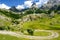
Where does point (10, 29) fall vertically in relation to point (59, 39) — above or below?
above

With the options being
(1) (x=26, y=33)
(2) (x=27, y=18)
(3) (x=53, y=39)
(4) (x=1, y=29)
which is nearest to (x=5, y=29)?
(4) (x=1, y=29)

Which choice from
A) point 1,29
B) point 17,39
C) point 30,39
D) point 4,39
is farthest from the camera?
point 1,29

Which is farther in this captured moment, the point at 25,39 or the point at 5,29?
the point at 5,29

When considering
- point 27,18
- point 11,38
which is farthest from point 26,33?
point 27,18

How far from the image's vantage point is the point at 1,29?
62.9 meters

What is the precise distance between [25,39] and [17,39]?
152 inches

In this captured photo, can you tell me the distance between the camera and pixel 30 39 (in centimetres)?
5528

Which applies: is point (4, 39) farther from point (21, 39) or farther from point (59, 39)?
point (59, 39)

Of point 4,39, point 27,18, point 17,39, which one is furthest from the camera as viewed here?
point 27,18

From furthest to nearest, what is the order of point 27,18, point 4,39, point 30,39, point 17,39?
point 27,18 → point 30,39 → point 17,39 → point 4,39

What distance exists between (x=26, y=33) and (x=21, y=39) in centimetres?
1225

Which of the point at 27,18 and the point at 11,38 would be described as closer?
the point at 11,38

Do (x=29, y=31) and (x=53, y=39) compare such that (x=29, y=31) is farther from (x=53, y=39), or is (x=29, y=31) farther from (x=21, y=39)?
(x=21, y=39)

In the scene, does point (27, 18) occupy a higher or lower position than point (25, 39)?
higher
